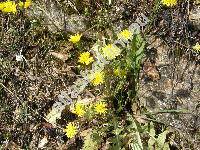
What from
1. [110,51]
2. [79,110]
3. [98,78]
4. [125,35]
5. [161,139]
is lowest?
[161,139]

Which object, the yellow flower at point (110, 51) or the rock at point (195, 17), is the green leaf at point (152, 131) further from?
the rock at point (195, 17)

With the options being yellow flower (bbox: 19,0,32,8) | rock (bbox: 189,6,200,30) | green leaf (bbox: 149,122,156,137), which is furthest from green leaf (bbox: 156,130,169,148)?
yellow flower (bbox: 19,0,32,8)

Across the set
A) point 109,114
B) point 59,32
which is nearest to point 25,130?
point 109,114

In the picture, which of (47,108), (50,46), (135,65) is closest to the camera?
(135,65)

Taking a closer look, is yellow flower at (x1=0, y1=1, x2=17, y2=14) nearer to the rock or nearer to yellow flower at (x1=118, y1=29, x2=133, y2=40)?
yellow flower at (x1=118, y1=29, x2=133, y2=40)

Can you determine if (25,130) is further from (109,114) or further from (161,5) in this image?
(161,5)

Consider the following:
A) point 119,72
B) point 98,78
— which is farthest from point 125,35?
point 98,78

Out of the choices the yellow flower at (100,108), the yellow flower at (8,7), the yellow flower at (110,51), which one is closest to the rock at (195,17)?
the yellow flower at (110,51)

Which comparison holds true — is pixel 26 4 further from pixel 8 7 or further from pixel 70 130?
pixel 70 130
